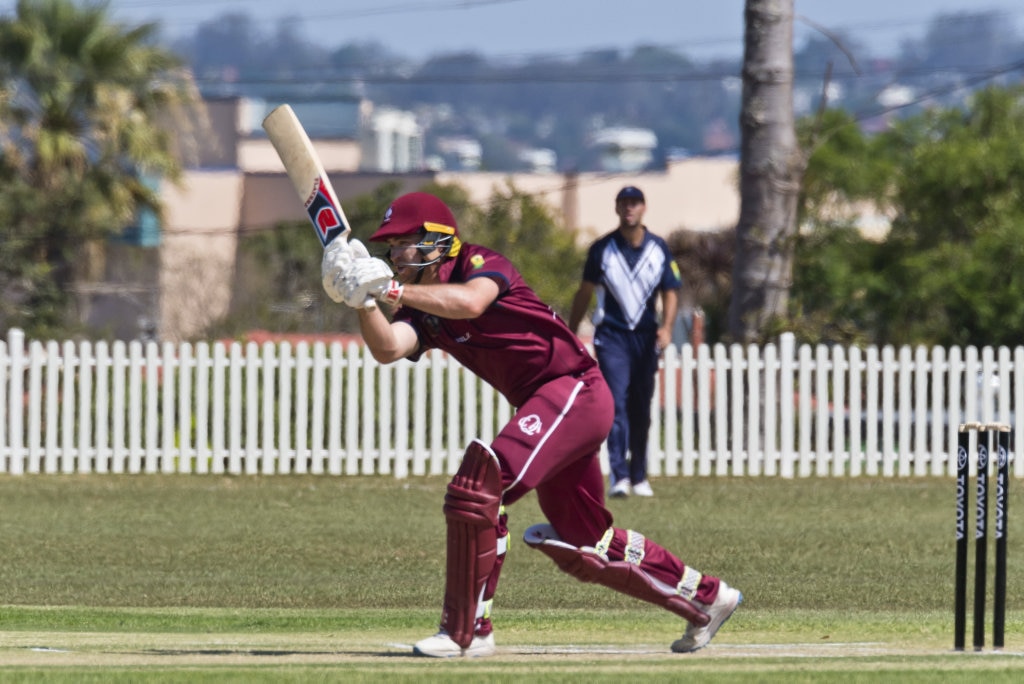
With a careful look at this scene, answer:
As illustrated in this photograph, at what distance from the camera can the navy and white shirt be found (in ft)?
44.7

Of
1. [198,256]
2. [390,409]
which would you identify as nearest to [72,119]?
[198,256]

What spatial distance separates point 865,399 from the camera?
17594mm

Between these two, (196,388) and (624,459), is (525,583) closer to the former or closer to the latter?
(624,459)

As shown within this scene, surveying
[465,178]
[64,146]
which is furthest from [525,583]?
[465,178]

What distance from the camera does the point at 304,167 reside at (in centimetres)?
693

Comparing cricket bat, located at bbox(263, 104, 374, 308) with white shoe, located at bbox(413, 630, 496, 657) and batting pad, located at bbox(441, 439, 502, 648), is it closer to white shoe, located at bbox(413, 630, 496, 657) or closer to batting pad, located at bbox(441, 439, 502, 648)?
batting pad, located at bbox(441, 439, 502, 648)

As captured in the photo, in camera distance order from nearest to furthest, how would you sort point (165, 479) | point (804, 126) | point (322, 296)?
1. point (165, 479)
2. point (322, 296)
3. point (804, 126)

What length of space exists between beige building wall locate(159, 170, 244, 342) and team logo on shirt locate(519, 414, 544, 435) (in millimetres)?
22012

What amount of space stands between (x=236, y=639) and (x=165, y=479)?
831 cm

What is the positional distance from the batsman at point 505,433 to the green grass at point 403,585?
27cm

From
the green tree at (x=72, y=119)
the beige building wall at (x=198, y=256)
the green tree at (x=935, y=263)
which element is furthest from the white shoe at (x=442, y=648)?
the green tree at (x=72, y=119)

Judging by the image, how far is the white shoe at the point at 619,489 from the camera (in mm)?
14000

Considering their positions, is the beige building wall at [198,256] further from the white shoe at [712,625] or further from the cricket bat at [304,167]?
the cricket bat at [304,167]

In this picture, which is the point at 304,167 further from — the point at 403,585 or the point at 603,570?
the point at 403,585
